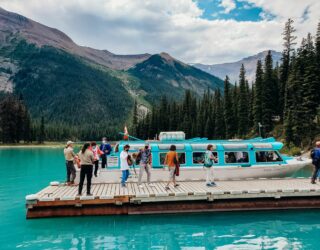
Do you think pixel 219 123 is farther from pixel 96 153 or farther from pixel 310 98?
pixel 96 153

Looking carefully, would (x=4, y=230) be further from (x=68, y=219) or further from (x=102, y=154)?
(x=102, y=154)

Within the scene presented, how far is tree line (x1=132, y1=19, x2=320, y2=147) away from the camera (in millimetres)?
48188

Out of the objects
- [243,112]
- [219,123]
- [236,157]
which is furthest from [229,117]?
[236,157]

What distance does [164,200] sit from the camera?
1414cm

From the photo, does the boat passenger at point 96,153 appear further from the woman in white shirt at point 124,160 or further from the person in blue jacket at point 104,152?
the woman in white shirt at point 124,160

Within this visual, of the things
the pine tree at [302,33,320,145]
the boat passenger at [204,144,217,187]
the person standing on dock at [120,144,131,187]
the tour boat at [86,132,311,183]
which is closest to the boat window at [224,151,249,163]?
the tour boat at [86,132,311,183]

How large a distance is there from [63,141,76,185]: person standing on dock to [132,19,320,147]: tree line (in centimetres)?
1496

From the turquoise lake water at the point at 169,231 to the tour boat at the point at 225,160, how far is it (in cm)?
464

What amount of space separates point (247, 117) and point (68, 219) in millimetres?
61908

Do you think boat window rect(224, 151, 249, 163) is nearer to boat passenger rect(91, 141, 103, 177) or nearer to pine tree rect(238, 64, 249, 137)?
boat passenger rect(91, 141, 103, 177)

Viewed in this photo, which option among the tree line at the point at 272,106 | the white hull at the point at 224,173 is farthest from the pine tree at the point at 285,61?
the white hull at the point at 224,173

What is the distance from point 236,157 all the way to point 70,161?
33.9ft

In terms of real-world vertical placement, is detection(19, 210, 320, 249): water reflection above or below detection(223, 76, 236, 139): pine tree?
below

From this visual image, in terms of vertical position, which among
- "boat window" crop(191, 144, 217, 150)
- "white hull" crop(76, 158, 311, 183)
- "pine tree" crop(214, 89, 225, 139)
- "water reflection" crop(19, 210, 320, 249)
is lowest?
"water reflection" crop(19, 210, 320, 249)
